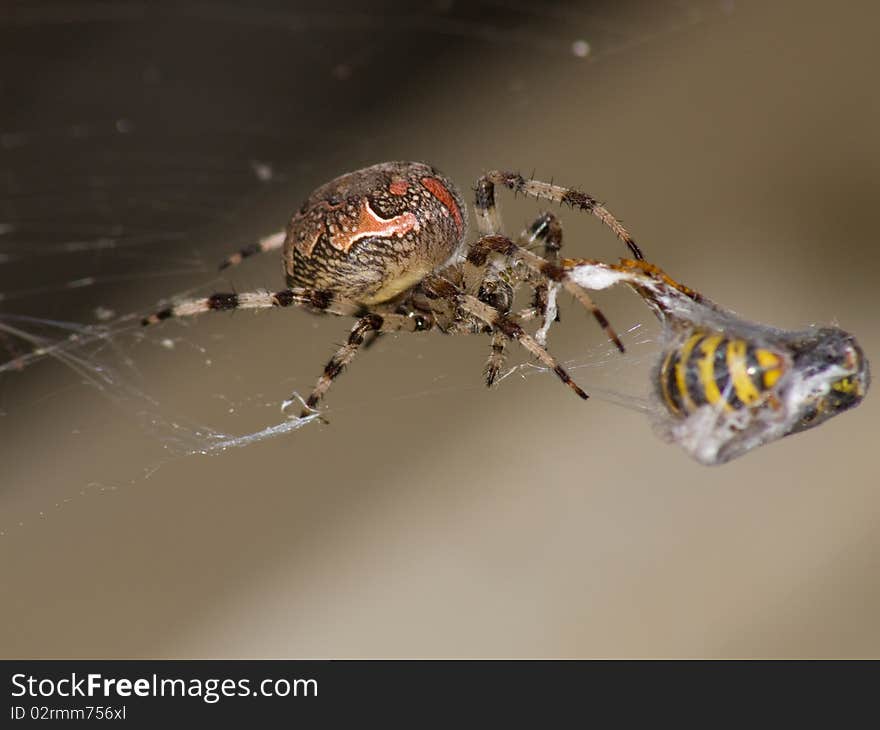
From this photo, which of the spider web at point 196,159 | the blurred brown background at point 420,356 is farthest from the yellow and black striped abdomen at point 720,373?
the spider web at point 196,159

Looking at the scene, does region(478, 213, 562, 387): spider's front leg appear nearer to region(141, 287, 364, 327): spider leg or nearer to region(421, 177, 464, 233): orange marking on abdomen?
region(421, 177, 464, 233): orange marking on abdomen

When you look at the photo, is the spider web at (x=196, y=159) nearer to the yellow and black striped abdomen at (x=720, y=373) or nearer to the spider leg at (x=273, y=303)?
the spider leg at (x=273, y=303)

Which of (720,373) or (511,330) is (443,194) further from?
(720,373)

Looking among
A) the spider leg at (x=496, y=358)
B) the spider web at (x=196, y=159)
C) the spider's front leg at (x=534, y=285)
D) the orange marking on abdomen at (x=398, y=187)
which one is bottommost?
the spider leg at (x=496, y=358)

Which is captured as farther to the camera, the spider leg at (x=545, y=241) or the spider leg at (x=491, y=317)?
the spider leg at (x=545, y=241)

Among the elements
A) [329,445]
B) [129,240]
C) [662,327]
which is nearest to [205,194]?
[129,240]

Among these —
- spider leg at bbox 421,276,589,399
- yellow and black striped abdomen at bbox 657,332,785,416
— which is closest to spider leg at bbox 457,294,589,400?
spider leg at bbox 421,276,589,399
